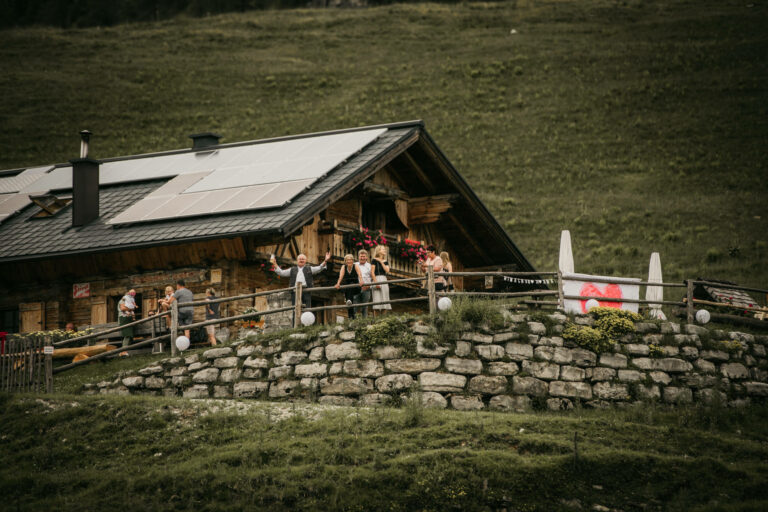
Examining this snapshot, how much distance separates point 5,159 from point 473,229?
124 feet

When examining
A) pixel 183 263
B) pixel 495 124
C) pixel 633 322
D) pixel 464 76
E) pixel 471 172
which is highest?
pixel 464 76

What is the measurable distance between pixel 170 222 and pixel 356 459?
9.65 meters

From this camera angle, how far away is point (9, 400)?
15.8 m

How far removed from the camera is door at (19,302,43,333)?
21.8m

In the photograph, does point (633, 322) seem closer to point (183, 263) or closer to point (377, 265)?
point (377, 265)

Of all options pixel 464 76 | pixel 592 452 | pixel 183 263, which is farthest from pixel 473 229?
pixel 464 76

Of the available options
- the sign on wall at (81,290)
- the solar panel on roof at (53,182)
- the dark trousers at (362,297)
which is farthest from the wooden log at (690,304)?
the solar panel on roof at (53,182)

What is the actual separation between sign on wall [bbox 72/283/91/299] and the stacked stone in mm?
4865

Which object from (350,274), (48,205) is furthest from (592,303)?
(48,205)

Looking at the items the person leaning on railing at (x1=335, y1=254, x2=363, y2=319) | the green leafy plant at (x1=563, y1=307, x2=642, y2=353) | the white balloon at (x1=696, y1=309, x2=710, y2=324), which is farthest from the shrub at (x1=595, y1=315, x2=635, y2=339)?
the person leaning on railing at (x1=335, y1=254, x2=363, y2=319)

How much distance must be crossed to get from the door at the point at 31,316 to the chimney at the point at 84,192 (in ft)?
7.22

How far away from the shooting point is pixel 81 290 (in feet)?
71.9

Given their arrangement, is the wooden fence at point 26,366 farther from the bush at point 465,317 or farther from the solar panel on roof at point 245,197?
the bush at point 465,317

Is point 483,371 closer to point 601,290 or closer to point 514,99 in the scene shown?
point 601,290
